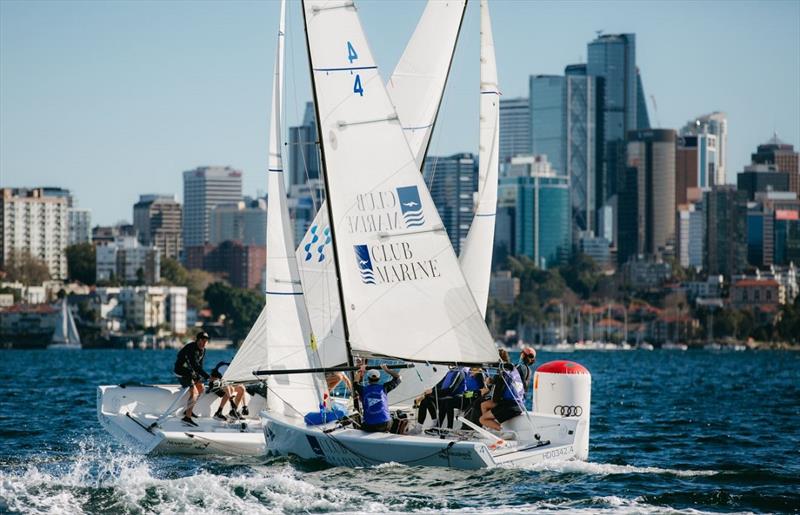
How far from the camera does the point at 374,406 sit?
20516mm

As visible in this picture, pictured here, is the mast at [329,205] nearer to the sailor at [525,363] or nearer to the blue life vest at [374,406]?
the blue life vest at [374,406]

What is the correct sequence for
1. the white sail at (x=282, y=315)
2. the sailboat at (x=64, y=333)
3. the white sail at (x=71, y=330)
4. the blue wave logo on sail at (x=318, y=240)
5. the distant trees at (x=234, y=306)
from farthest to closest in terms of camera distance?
the distant trees at (x=234, y=306) → the white sail at (x=71, y=330) → the sailboat at (x=64, y=333) → the blue wave logo on sail at (x=318, y=240) → the white sail at (x=282, y=315)

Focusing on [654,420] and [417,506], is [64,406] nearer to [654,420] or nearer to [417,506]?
[654,420]

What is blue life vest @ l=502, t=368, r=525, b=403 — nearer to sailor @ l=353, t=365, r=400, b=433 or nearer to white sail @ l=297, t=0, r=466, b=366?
sailor @ l=353, t=365, r=400, b=433

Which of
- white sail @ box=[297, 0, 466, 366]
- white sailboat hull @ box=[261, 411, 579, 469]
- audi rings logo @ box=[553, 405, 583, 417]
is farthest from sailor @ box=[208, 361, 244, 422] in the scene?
audi rings logo @ box=[553, 405, 583, 417]

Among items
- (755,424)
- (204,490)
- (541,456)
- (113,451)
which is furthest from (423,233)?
(755,424)

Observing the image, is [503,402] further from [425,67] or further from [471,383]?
[425,67]

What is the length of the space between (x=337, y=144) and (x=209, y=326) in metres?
152

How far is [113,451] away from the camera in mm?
24078

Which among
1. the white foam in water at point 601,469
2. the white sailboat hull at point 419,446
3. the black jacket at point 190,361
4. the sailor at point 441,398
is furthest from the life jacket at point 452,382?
the black jacket at point 190,361

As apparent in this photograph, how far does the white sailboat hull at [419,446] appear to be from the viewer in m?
19.7

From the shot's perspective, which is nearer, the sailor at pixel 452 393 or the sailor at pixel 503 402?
the sailor at pixel 503 402

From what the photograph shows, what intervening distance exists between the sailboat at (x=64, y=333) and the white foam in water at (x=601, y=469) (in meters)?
137

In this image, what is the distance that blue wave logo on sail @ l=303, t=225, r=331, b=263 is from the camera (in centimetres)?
2344
